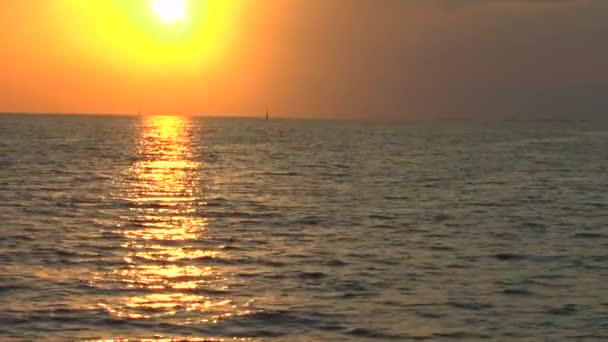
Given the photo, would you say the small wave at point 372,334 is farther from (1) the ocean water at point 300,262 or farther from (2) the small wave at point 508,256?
(2) the small wave at point 508,256

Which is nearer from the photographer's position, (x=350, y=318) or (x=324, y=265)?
(x=350, y=318)

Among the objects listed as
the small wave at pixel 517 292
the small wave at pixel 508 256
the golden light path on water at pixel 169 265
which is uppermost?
the golden light path on water at pixel 169 265

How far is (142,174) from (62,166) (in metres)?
8.03

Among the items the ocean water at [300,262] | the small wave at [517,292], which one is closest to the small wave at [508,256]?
the ocean water at [300,262]

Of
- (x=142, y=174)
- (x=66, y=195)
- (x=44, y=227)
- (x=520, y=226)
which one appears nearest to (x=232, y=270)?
(x=44, y=227)

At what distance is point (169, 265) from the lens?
1024 inches

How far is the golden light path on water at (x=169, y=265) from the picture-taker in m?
20.3

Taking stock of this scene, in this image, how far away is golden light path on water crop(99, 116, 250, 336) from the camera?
20.3 meters

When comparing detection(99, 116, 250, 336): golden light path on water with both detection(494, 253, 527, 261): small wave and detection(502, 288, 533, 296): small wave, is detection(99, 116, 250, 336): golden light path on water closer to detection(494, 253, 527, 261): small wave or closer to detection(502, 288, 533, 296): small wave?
detection(502, 288, 533, 296): small wave

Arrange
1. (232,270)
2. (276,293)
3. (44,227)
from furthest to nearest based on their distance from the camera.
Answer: (44,227) < (232,270) < (276,293)

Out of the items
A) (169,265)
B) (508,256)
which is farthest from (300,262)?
(508,256)

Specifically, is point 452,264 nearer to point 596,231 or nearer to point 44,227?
point 596,231

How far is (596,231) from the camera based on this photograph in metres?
34.5

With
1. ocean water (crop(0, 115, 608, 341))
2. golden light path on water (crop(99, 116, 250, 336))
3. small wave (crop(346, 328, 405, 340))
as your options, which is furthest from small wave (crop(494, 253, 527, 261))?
small wave (crop(346, 328, 405, 340))
